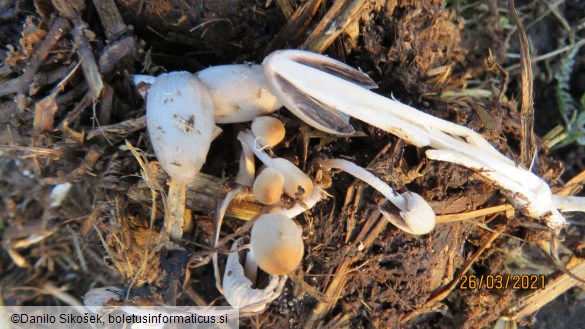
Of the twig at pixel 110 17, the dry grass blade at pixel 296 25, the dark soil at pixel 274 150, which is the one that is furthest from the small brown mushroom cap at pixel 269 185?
the twig at pixel 110 17

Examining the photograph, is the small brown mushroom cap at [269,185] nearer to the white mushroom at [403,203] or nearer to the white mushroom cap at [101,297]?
the white mushroom at [403,203]

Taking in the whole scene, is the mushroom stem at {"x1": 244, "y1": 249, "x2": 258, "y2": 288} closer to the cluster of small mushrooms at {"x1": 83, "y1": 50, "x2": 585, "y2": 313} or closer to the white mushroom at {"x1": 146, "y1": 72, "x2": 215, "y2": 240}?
the cluster of small mushrooms at {"x1": 83, "y1": 50, "x2": 585, "y2": 313}

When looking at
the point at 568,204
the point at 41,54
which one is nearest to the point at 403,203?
the point at 568,204

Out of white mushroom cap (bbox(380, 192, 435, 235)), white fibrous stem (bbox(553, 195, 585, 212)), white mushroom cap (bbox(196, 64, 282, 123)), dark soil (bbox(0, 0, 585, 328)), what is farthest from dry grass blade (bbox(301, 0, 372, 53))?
white fibrous stem (bbox(553, 195, 585, 212))

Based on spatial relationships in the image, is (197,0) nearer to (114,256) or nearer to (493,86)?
(114,256)
